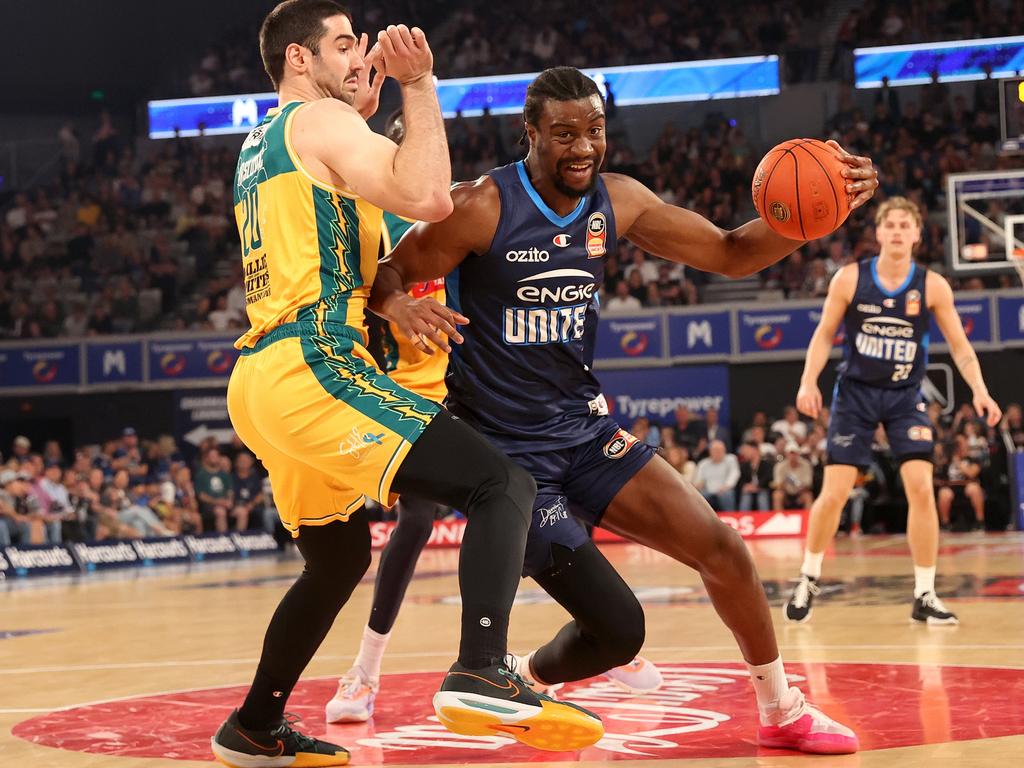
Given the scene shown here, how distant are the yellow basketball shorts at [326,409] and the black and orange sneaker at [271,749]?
0.88m

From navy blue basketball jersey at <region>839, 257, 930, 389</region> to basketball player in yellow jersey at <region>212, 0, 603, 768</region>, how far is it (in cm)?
454

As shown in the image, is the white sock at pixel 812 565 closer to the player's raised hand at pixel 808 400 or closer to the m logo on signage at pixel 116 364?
the player's raised hand at pixel 808 400

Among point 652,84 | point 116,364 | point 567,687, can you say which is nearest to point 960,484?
point 652,84

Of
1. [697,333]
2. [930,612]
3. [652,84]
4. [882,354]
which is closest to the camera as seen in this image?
[930,612]

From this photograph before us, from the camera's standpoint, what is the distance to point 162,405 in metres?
21.8

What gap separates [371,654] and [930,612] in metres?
3.58

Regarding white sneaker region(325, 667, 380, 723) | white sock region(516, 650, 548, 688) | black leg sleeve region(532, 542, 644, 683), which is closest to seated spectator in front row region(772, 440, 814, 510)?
white sneaker region(325, 667, 380, 723)

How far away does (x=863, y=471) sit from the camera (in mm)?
16812

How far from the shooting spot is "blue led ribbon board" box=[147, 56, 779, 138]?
25172 millimetres

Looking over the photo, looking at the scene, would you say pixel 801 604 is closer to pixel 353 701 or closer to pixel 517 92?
pixel 353 701

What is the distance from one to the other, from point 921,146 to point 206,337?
12551mm

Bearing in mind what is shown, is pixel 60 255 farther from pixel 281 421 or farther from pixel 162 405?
pixel 281 421

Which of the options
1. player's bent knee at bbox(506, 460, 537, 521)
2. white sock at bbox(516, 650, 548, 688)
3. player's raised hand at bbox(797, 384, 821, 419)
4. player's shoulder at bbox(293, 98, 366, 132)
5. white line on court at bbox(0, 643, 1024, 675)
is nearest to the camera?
player's bent knee at bbox(506, 460, 537, 521)

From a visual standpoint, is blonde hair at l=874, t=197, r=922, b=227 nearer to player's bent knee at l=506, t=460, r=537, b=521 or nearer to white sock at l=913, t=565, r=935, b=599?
white sock at l=913, t=565, r=935, b=599
